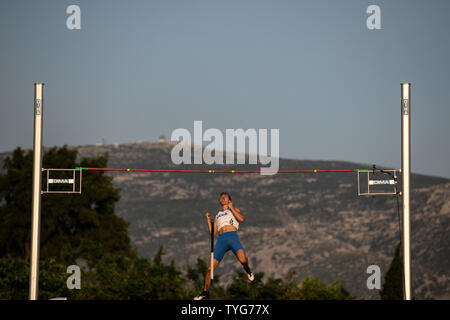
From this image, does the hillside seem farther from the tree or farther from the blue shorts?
the blue shorts

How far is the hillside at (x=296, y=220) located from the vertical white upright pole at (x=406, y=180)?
76255mm

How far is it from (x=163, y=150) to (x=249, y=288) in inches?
4622

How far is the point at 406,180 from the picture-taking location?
60.7 ft

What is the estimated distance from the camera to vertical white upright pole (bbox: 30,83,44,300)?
62.0 feet

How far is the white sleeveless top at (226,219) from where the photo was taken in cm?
1593

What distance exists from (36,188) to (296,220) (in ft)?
376

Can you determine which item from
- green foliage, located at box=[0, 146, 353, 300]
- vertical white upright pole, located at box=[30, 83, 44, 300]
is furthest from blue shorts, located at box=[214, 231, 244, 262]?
green foliage, located at box=[0, 146, 353, 300]

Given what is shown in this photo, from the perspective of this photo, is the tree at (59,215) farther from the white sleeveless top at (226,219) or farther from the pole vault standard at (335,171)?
the white sleeveless top at (226,219)

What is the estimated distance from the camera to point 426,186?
387 ft

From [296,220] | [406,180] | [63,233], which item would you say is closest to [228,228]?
[406,180]

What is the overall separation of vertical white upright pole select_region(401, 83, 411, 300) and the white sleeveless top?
513cm

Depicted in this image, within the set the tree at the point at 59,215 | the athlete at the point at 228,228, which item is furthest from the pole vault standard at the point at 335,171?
the tree at the point at 59,215

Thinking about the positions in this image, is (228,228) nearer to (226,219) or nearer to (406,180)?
(226,219)

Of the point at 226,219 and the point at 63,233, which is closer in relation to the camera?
the point at 226,219
